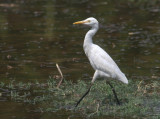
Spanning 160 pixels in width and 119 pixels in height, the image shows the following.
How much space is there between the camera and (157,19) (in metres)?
18.5

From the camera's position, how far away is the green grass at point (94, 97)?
27.1 ft

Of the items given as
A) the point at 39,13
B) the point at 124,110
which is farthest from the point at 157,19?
the point at 124,110

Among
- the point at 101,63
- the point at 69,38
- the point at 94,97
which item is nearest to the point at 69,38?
the point at 69,38

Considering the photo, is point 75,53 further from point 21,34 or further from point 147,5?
point 147,5

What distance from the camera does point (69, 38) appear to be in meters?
15.6

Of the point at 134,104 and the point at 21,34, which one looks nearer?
the point at 134,104

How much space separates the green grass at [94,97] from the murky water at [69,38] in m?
0.54

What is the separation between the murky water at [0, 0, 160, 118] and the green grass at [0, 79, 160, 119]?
535 millimetres

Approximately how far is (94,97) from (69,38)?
21.3 ft

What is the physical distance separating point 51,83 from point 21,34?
6.62 metres

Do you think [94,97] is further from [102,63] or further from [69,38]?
[69,38]

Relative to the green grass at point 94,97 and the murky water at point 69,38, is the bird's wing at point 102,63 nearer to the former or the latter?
the green grass at point 94,97

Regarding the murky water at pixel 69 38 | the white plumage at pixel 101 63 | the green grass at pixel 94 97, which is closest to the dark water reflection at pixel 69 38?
the murky water at pixel 69 38

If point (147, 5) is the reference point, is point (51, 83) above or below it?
above
